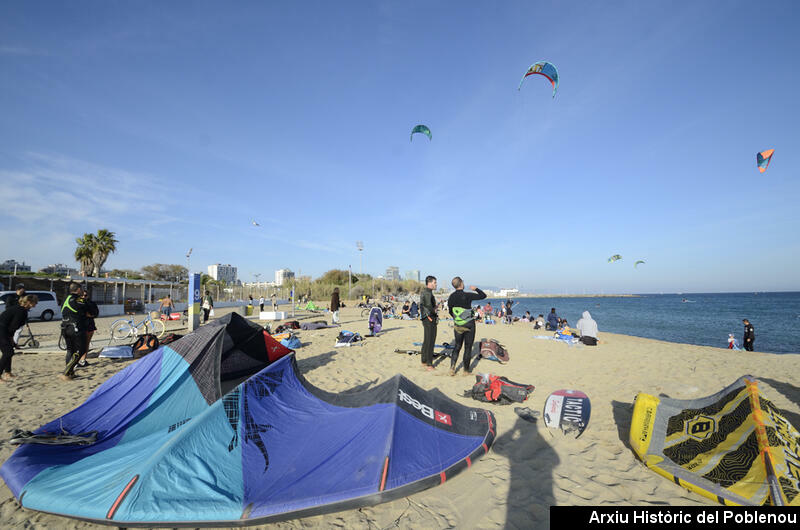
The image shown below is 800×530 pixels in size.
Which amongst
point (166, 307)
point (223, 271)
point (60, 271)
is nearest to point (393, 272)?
point (223, 271)

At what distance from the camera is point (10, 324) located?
5.93 m

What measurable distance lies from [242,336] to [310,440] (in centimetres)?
284

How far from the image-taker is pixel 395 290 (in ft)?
221

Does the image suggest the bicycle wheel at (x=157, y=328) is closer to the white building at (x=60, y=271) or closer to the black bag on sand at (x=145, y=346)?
the black bag on sand at (x=145, y=346)

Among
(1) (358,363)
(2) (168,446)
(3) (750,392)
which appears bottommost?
(1) (358,363)

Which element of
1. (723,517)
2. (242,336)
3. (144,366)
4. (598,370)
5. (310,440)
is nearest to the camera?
(723,517)

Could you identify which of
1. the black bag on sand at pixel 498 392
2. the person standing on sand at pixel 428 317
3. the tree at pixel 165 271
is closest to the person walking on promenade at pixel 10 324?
the person standing on sand at pixel 428 317

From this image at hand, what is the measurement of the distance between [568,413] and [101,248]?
1684 inches

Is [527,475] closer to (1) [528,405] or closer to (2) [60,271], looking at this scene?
(1) [528,405]

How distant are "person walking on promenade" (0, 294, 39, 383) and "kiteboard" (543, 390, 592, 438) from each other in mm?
8529

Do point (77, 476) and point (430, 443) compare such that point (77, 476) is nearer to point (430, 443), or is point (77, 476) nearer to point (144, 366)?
point (144, 366)

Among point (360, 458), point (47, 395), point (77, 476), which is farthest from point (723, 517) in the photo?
point (47, 395)

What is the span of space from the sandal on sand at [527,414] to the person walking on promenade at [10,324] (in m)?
8.21

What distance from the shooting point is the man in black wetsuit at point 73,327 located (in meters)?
6.32
